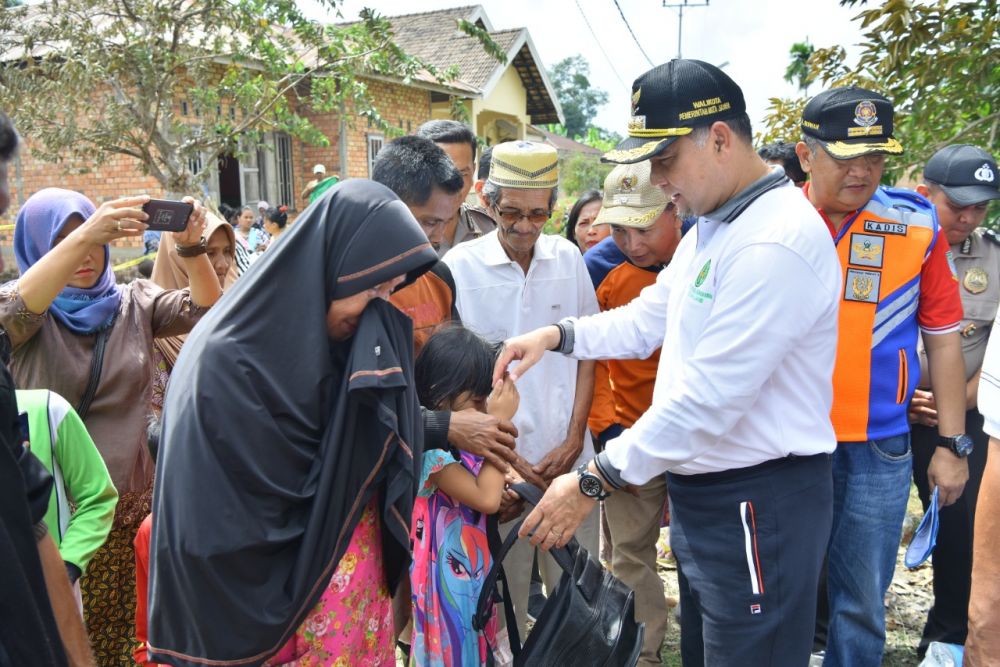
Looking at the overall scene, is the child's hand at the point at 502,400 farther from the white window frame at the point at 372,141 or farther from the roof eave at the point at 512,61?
the roof eave at the point at 512,61

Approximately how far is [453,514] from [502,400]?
0.39 m

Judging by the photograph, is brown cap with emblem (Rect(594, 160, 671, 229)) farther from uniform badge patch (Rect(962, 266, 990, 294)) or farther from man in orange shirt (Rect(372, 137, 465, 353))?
uniform badge patch (Rect(962, 266, 990, 294))

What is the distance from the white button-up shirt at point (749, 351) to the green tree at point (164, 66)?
8.29 meters

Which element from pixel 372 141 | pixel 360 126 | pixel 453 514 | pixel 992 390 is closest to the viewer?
pixel 992 390

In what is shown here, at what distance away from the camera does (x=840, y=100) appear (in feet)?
8.96

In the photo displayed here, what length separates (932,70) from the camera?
467cm

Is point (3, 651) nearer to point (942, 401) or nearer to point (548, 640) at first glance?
point (548, 640)

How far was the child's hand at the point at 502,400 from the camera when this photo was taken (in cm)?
243

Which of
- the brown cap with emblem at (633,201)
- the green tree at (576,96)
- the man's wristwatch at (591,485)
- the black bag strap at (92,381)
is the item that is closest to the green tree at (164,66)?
the brown cap with emblem at (633,201)

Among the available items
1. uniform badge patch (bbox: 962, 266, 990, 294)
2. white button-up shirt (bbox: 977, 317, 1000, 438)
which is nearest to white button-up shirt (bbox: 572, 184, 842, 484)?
white button-up shirt (bbox: 977, 317, 1000, 438)

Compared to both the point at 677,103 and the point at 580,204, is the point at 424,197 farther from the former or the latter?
the point at 580,204

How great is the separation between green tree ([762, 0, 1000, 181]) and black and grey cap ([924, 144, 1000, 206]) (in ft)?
5.06

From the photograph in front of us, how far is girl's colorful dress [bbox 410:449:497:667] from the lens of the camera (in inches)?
93.8

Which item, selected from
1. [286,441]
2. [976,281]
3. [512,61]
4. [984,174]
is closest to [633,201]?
[984,174]
